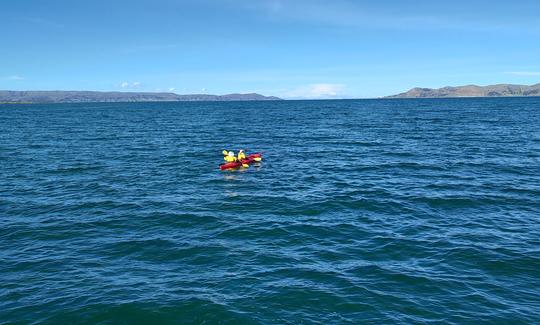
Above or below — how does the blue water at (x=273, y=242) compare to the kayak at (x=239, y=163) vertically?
below

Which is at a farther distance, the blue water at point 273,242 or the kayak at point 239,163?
the kayak at point 239,163

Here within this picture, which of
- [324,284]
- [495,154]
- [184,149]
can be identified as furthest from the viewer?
[184,149]

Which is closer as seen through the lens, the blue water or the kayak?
the blue water

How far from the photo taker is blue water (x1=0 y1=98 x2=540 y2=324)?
1514 cm

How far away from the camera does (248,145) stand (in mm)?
59062

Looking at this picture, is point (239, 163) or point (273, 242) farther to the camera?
point (239, 163)

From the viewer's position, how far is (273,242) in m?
21.4

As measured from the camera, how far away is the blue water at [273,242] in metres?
15.1

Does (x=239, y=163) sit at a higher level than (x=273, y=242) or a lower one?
higher

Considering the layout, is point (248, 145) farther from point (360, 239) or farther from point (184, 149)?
point (360, 239)

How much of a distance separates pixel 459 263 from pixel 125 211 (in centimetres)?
1991

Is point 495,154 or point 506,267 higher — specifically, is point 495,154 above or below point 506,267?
above

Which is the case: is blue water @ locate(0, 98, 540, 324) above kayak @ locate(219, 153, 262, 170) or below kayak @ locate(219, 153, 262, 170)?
below

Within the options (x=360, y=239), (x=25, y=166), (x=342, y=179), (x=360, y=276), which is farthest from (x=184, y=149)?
(x=360, y=276)
